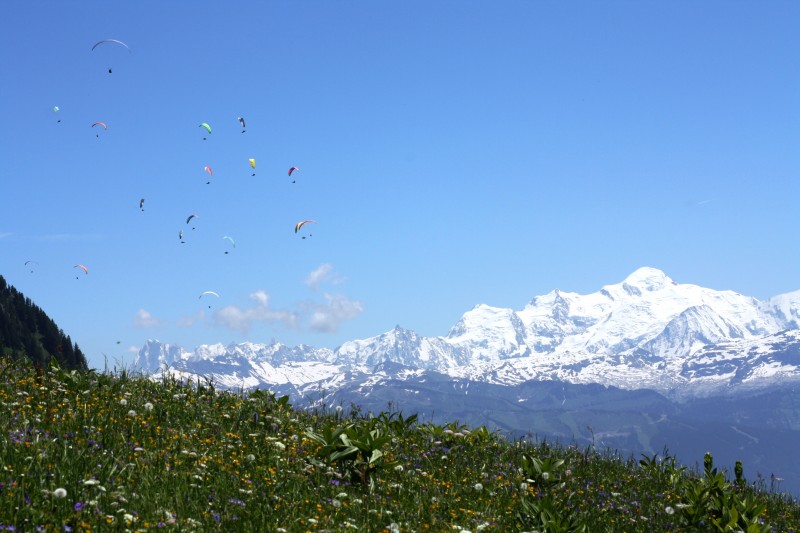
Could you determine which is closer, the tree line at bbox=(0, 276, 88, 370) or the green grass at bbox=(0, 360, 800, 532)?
the green grass at bbox=(0, 360, 800, 532)

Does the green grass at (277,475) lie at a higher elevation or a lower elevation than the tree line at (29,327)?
lower

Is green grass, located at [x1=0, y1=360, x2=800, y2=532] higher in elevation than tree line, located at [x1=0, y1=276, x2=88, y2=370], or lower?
lower

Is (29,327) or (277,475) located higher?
(29,327)

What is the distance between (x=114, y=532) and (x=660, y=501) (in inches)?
368

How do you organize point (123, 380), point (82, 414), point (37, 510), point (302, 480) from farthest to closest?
1. point (123, 380)
2. point (82, 414)
3. point (302, 480)
4. point (37, 510)

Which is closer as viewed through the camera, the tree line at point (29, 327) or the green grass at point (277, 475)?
the green grass at point (277, 475)

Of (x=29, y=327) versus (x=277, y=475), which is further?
(x=29, y=327)

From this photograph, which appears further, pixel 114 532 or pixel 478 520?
pixel 478 520

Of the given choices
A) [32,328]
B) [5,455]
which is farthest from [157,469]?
[32,328]

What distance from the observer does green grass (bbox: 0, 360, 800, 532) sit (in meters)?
7.72

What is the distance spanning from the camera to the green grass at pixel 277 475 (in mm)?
7719

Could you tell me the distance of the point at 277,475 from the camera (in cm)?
972

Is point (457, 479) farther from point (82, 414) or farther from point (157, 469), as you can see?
point (82, 414)

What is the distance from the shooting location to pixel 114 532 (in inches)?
269
